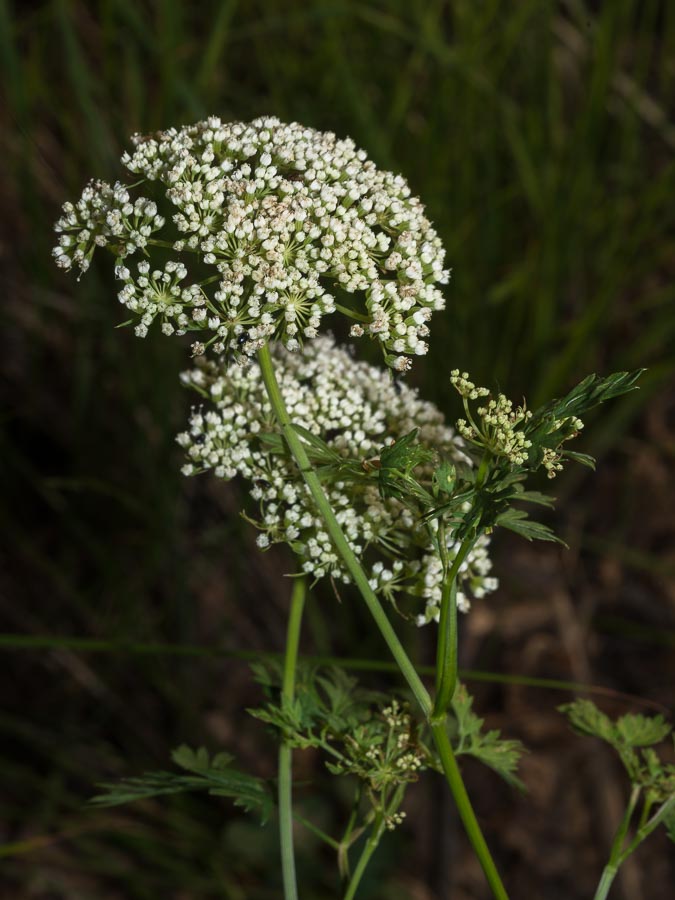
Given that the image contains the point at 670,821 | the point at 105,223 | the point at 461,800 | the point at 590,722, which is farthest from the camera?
the point at 590,722

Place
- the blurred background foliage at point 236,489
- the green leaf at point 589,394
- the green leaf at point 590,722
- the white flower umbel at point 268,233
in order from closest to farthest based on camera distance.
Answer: the green leaf at point 589,394
the white flower umbel at point 268,233
the green leaf at point 590,722
the blurred background foliage at point 236,489

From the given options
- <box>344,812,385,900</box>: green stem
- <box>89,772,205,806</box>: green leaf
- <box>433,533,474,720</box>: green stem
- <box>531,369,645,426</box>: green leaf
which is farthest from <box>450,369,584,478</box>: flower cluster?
<box>89,772,205,806</box>: green leaf

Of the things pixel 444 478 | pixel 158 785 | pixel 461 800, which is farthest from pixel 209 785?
pixel 444 478

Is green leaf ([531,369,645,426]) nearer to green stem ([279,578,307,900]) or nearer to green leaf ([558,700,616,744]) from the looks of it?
green stem ([279,578,307,900])

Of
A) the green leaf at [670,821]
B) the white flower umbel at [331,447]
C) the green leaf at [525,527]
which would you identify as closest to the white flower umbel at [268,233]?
the white flower umbel at [331,447]

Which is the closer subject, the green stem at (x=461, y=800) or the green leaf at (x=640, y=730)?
the green stem at (x=461, y=800)

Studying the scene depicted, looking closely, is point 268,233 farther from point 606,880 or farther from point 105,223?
point 606,880

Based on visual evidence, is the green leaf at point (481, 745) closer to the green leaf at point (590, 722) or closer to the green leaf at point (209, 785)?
the green leaf at point (590, 722)
